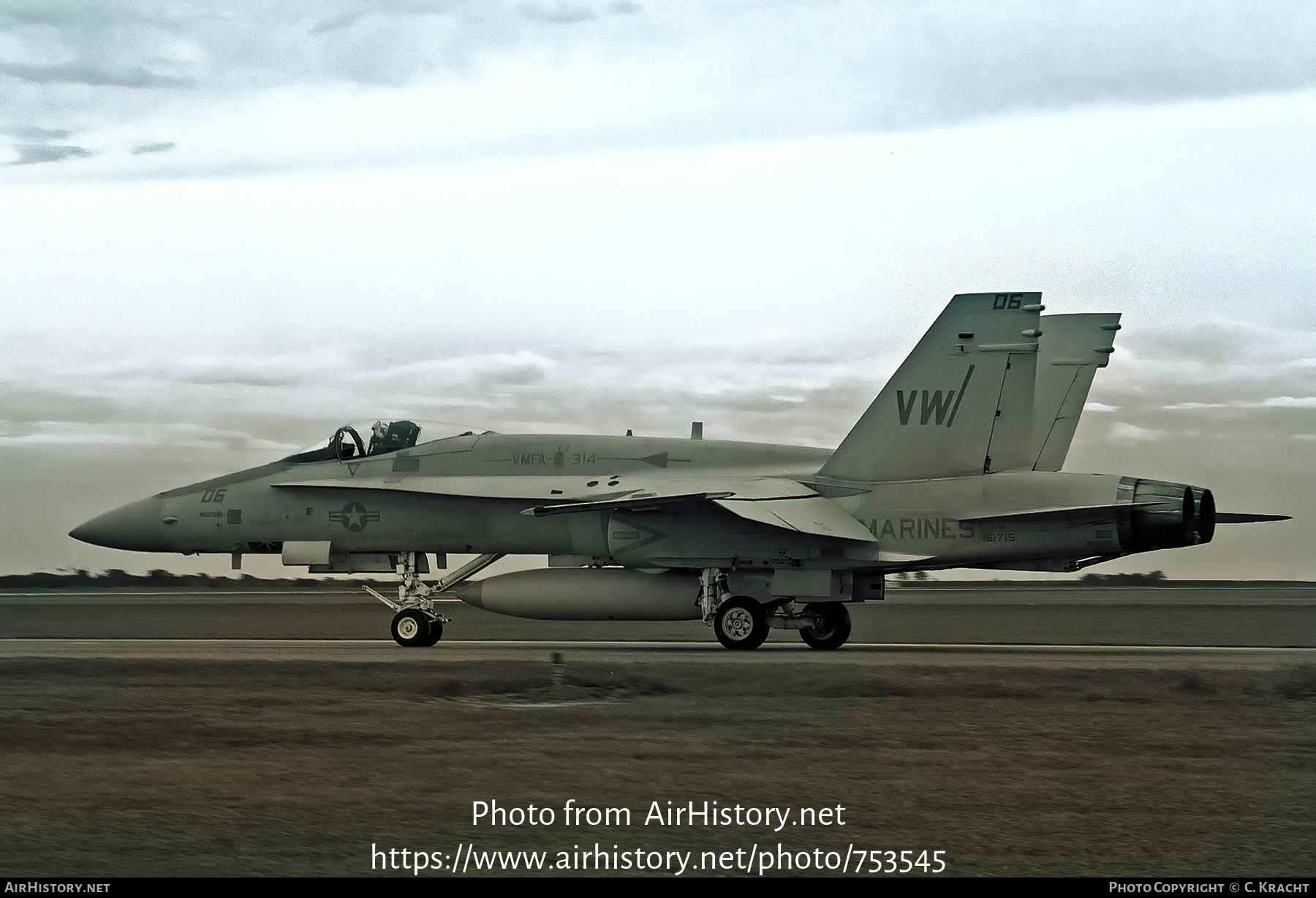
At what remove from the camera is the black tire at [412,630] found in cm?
2195

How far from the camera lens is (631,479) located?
71.8 ft

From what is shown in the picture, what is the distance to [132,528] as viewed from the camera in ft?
76.9

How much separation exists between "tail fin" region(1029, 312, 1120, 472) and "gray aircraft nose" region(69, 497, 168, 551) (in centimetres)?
1491

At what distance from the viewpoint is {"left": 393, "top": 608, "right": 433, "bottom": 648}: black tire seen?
2195 centimetres

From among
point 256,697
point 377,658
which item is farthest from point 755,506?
point 256,697

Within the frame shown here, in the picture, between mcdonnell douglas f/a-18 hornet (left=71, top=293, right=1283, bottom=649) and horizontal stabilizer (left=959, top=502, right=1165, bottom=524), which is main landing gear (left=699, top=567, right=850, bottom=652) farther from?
horizontal stabilizer (left=959, top=502, right=1165, bottom=524)

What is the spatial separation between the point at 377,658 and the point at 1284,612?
27.9m

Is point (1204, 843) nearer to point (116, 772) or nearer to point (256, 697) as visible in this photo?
point (116, 772)

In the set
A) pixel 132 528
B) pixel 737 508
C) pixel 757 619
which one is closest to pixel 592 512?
pixel 737 508

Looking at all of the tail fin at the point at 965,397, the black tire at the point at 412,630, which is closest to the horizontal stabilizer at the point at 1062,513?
the tail fin at the point at 965,397

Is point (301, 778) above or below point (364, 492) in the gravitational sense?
below

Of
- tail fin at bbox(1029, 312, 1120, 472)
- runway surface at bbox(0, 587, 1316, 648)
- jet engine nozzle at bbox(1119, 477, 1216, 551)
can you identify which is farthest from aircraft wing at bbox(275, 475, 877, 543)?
tail fin at bbox(1029, 312, 1120, 472)

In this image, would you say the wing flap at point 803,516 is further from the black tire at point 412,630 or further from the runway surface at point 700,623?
the black tire at point 412,630

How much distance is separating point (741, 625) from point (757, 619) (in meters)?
0.26
